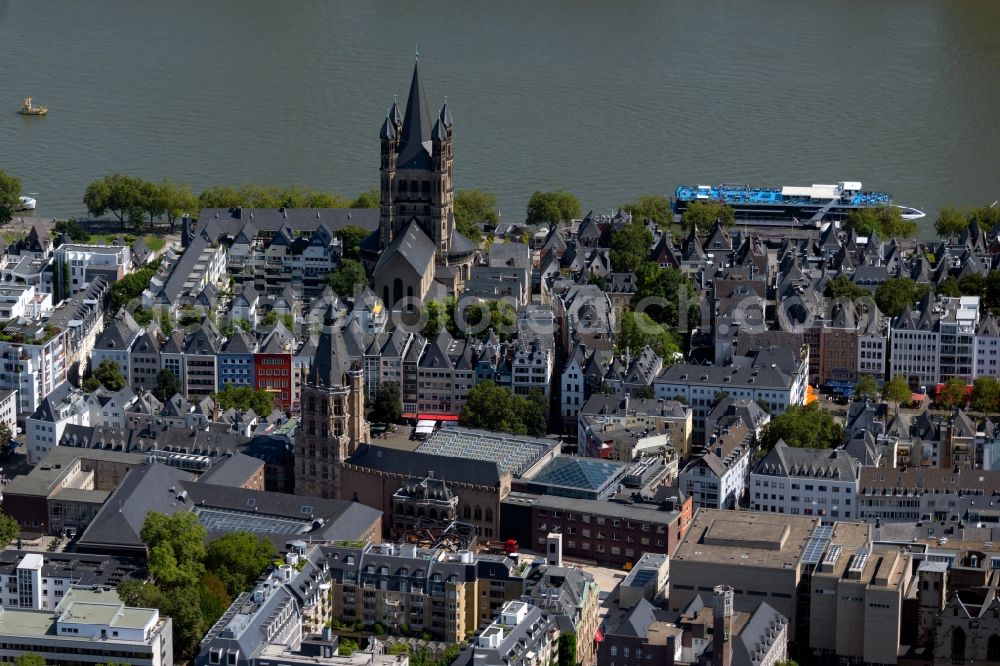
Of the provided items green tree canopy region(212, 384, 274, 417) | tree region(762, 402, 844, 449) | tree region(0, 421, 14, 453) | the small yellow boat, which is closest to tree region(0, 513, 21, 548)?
tree region(0, 421, 14, 453)

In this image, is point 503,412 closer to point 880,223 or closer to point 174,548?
point 174,548

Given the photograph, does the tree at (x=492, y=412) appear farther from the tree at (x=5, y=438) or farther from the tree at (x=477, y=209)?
the tree at (x=477, y=209)

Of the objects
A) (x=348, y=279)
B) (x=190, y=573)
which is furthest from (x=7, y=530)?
(x=348, y=279)

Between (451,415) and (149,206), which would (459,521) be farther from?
(149,206)

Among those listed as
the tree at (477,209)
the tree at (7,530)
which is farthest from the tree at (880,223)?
the tree at (7,530)

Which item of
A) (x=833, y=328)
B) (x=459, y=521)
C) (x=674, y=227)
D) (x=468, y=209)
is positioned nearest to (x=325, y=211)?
(x=468, y=209)
